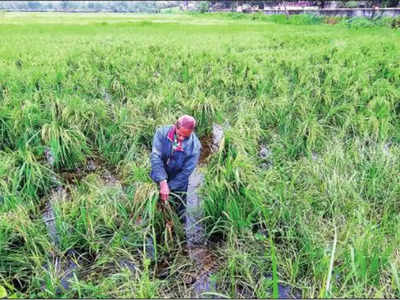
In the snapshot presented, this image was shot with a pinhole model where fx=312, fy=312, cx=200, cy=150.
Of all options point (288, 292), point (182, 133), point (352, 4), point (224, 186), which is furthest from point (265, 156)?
point (352, 4)

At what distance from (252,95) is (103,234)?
4.51 meters

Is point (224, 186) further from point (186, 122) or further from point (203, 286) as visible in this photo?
point (203, 286)

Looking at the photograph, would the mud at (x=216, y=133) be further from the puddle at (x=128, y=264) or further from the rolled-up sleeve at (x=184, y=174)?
the puddle at (x=128, y=264)

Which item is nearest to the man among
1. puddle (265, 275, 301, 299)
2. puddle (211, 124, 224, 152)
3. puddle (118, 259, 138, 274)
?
puddle (118, 259, 138, 274)

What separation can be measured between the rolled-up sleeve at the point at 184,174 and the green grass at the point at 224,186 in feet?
0.72

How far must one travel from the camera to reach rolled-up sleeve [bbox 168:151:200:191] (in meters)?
3.03

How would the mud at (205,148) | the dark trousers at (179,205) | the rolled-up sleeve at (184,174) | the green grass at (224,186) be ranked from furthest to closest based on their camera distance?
the mud at (205,148) → the dark trousers at (179,205) → the rolled-up sleeve at (184,174) → the green grass at (224,186)

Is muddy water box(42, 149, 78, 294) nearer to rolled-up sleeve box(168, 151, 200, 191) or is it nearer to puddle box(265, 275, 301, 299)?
rolled-up sleeve box(168, 151, 200, 191)

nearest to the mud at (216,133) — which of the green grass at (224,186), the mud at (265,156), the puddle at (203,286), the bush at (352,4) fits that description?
the green grass at (224,186)

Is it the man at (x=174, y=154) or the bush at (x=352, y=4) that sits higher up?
the bush at (x=352, y=4)

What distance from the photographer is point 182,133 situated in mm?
2783

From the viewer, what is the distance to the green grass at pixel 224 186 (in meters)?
2.41

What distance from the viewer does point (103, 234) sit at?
2.86 m

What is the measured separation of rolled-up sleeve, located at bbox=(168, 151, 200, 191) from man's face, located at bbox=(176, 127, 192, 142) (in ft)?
0.75
